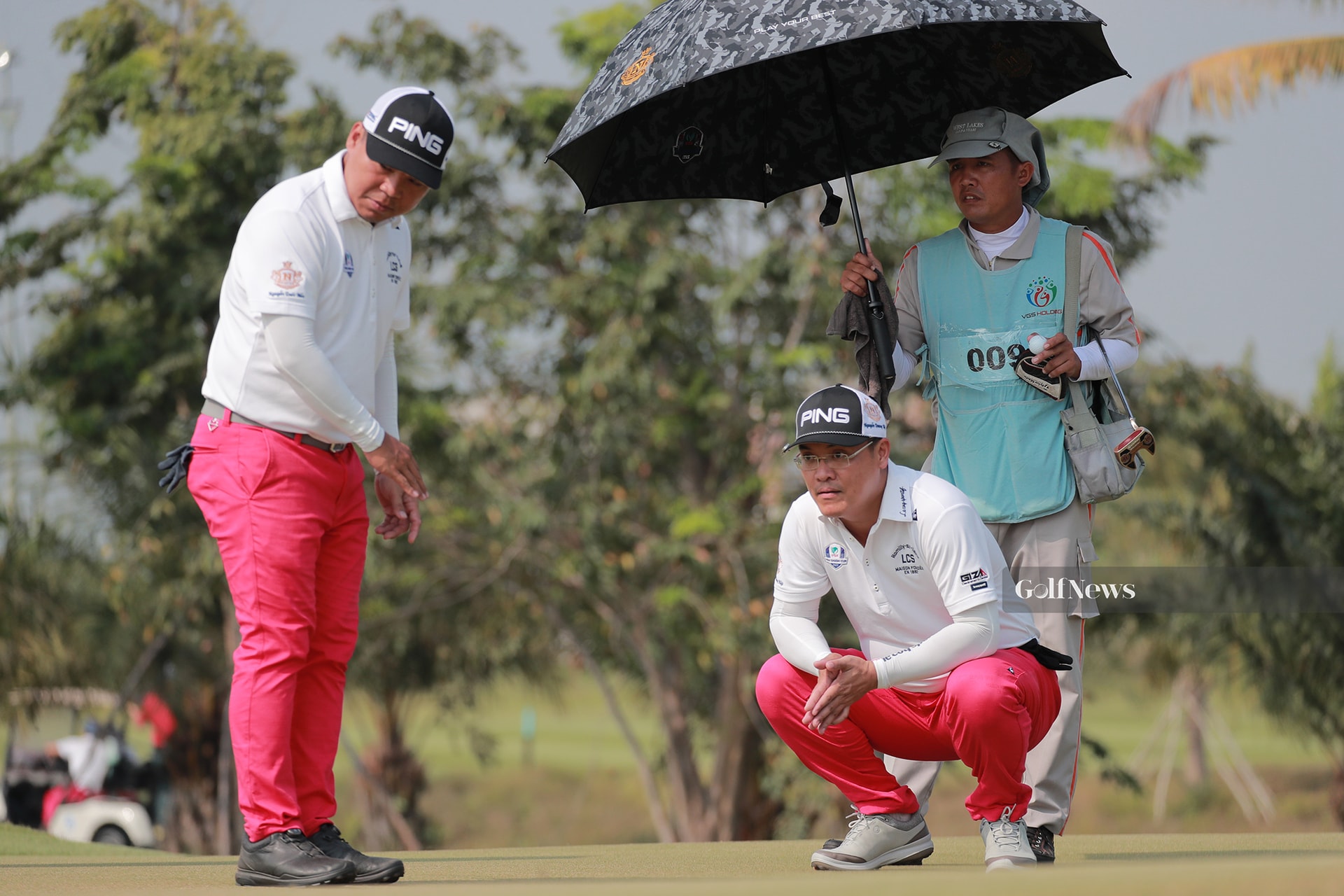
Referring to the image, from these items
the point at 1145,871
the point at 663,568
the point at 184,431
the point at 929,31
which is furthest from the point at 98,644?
the point at 1145,871

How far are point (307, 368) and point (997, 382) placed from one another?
2.03 m

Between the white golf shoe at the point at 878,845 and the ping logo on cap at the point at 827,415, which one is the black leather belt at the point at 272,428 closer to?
the ping logo on cap at the point at 827,415

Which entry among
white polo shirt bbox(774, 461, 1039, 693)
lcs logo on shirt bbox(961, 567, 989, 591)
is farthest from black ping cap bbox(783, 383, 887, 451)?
lcs logo on shirt bbox(961, 567, 989, 591)

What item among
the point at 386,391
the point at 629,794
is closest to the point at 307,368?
the point at 386,391

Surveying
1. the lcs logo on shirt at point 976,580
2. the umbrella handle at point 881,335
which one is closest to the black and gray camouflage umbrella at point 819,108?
the umbrella handle at point 881,335

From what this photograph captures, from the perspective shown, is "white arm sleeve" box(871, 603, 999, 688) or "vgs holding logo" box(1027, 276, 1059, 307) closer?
"white arm sleeve" box(871, 603, 999, 688)

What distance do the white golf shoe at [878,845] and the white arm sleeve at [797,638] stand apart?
0.53m

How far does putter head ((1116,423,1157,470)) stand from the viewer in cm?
416

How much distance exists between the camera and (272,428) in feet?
12.6

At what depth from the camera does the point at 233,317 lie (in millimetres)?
3910

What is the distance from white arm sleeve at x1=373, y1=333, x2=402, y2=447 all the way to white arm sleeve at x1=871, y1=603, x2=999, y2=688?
162cm

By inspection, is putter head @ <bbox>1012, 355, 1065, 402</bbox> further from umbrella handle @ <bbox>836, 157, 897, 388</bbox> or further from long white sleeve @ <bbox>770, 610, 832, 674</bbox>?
long white sleeve @ <bbox>770, 610, 832, 674</bbox>

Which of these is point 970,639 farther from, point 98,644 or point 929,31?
point 98,644

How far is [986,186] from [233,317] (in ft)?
7.41
